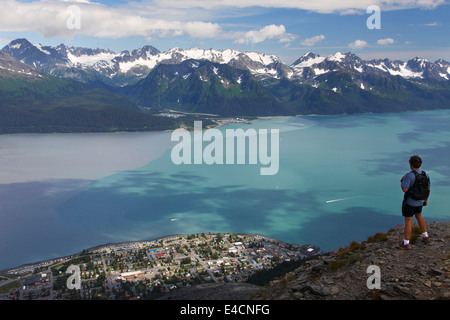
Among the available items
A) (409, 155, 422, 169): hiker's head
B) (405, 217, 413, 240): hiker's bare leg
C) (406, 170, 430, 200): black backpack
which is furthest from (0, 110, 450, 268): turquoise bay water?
(409, 155, 422, 169): hiker's head

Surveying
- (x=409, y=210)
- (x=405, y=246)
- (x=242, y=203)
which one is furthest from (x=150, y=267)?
(x=409, y=210)

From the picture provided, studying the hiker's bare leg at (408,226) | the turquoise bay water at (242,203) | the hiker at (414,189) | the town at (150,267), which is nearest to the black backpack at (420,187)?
the hiker at (414,189)

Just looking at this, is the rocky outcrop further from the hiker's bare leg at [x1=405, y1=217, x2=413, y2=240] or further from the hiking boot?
the hiker's bare leg at [x1=405, y1=217, x2=413, y2=240]

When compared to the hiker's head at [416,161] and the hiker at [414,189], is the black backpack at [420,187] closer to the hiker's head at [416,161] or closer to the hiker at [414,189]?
the hiker at [414,189]

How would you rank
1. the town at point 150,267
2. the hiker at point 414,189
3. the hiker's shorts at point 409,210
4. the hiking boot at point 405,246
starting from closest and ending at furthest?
the hiker at point 414,189 < the hiker's shorts at point 409,210 < the hiking boot at point 405,246 < the town at point 150,267

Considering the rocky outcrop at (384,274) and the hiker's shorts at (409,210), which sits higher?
the hiker's shorts at (409,210)
